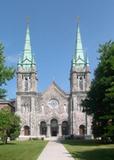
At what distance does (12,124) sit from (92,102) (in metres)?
12.7

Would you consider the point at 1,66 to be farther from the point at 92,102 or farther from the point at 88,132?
the point at 88,132

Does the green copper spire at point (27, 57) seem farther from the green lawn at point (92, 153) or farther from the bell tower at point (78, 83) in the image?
the green lawn at point (92, 153)

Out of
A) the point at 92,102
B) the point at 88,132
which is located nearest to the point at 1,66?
the point at 92,102

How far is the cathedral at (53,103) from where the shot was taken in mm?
99812

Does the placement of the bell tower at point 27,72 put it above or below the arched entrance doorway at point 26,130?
above

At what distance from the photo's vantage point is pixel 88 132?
97812mm

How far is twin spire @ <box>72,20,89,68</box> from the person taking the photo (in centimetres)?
10475

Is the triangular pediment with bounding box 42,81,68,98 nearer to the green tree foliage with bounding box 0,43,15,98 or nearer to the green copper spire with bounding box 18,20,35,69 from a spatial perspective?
the green copper spire with bounding box 18,20,35,69

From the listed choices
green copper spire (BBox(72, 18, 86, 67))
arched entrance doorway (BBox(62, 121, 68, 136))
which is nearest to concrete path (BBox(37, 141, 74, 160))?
arched entrance doorway (BBox(62, 121, 68, 136))

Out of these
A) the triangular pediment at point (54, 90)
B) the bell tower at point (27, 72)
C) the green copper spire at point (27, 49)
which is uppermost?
the green copper spire at point (27, 49)

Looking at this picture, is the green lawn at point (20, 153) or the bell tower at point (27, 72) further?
the bell tower at point (27, 72)

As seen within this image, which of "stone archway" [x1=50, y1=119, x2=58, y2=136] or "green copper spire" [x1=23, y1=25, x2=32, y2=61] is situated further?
"green copper spire" [x1=23, y1=25, x2=32, y2=61]

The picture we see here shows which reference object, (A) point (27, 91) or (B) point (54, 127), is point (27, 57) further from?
(B) point (54, 127)

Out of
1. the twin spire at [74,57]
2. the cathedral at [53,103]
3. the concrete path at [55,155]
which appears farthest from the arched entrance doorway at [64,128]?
the concrete path at [55,155]
